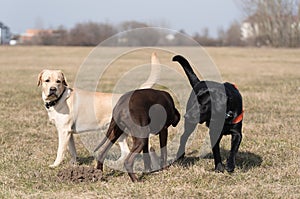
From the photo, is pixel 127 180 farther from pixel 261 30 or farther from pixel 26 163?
pixel 261 30

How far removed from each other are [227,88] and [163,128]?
90 centimetres

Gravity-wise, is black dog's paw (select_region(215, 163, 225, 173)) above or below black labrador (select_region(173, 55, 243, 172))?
below

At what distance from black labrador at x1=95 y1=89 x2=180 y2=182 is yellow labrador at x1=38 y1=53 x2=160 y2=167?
2.50 ft

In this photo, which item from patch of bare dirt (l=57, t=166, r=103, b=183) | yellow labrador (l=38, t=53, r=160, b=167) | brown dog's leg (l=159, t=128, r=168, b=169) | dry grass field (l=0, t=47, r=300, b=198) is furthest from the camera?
yellow labrador (l=38, t=53, r=160, b=167)

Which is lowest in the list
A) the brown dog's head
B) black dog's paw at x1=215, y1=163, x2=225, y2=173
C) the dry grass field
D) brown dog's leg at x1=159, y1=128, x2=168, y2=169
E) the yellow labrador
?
the dry grass field

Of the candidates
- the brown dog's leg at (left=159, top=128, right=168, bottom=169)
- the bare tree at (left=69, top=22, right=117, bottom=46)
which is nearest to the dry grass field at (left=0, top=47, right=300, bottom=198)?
the brown dog's leg at (left=159, top=128, right=168, bottom=169)

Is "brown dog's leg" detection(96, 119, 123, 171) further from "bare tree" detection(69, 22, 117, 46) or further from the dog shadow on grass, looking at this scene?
"bare tree" detection(69, 22, 117, 46)

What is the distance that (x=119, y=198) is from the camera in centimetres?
478

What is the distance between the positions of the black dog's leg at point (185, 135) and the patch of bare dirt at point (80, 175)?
1.25 meters

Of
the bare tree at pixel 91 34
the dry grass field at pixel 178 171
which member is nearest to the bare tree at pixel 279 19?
the bare tree at pixel 91 34

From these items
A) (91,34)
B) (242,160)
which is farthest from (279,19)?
(242,160)

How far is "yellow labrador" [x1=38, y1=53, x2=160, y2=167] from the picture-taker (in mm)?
6262

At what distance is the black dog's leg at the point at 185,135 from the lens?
6041 mm

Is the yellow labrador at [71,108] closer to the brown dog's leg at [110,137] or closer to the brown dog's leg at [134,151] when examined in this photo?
the brown dog's leg at [110,137]
